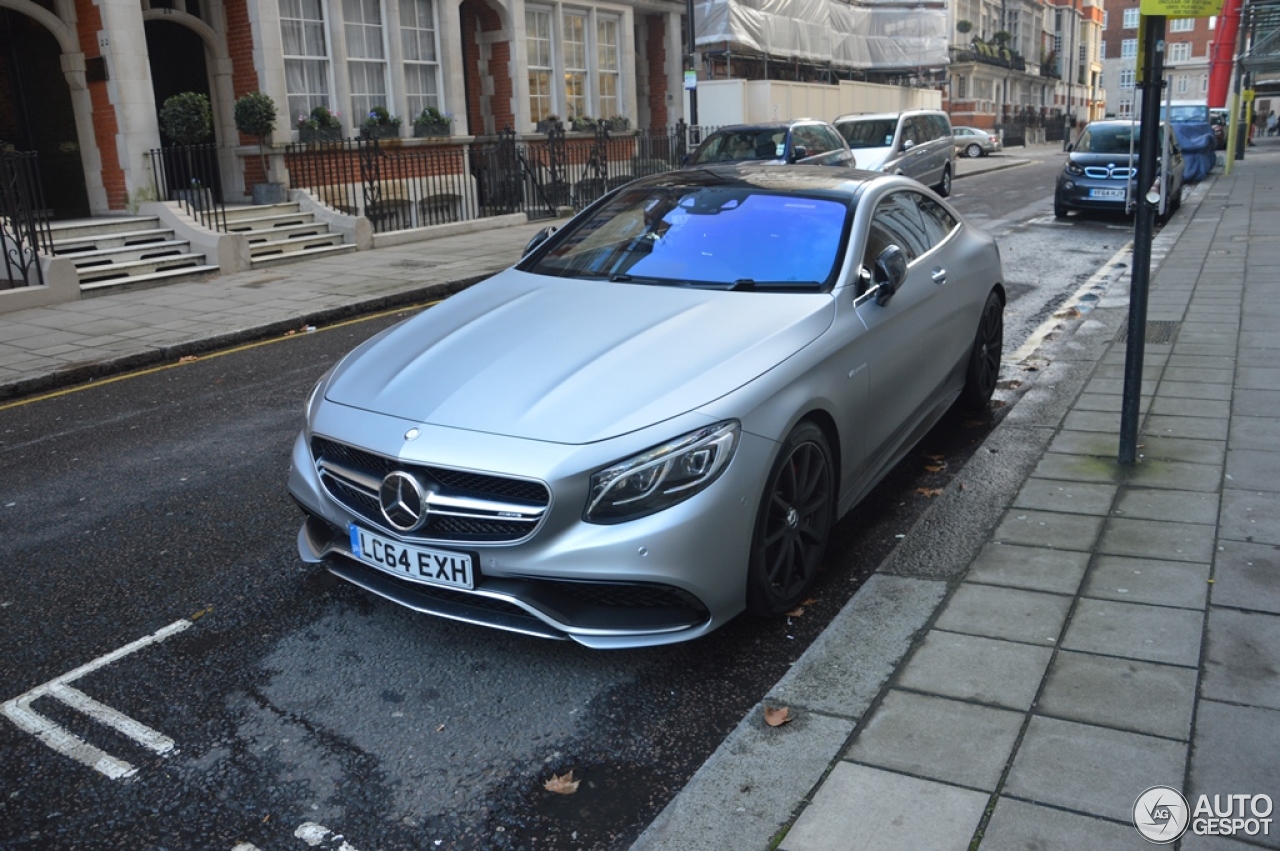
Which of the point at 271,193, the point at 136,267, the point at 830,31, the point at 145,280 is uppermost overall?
the point at 830,31

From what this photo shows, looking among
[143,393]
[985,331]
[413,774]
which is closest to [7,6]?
[143,393]

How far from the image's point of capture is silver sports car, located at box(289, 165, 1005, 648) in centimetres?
335

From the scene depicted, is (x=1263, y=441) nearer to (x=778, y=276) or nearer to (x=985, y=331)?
(x=985, y=331)

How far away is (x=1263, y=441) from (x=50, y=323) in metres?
10.9

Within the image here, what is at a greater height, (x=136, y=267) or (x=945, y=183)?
(x=945, y=183)

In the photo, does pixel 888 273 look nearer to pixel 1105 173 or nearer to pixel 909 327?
pixel 909 327

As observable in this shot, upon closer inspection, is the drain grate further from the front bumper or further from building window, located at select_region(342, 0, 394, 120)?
building window, located at select_region(342, 0, 394, 120)

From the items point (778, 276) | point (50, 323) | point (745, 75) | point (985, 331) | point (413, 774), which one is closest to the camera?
point (413, 774)

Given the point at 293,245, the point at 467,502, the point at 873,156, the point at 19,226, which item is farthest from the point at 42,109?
the point at 467,502

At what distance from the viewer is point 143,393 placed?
27.2 feet

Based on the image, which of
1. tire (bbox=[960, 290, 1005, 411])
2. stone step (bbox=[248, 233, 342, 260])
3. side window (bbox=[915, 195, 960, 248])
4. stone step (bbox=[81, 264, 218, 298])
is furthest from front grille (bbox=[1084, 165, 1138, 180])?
stone step (bbox=[81, 264, 218, 298])

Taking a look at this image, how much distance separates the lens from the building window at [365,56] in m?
19.1

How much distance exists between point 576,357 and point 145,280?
1138 centimetres

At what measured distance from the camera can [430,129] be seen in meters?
20.2
